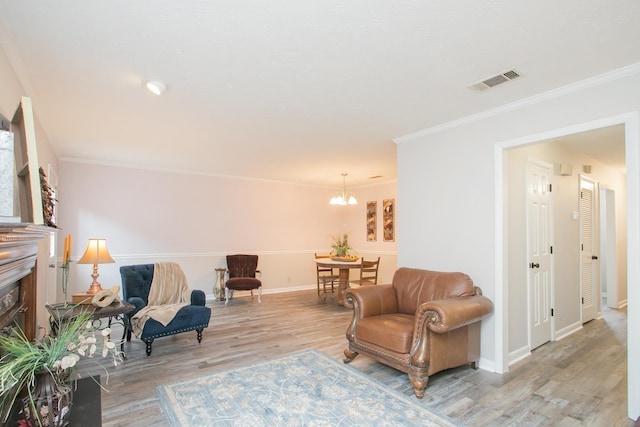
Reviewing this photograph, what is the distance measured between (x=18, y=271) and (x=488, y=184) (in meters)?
3.61

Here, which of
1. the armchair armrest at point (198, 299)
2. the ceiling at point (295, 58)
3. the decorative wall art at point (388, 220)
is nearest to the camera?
the ceiling at point (295, 58)

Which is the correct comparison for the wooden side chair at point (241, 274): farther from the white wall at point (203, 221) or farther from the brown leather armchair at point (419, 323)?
the brown leather armchair at point (419, 323)

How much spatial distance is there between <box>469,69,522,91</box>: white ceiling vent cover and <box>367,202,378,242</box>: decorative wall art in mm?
5066

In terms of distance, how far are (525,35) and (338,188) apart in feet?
21.1

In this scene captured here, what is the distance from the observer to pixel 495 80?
2.56 meters

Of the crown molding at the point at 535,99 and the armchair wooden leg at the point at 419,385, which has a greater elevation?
the crown molding at the point at 535,99

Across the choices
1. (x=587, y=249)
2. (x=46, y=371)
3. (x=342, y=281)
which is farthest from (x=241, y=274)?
(x=587, y=249)

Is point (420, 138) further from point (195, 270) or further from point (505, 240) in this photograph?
point (195, 270)

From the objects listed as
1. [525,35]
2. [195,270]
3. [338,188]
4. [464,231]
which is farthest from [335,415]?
[338,188]

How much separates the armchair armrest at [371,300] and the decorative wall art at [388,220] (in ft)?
12.5

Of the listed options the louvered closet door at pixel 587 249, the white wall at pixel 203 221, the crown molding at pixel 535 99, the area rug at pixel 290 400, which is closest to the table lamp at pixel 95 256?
the area rug at pixel 290 400

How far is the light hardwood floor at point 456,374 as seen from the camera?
2.38 metres

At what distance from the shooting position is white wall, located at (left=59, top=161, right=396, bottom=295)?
216 inches

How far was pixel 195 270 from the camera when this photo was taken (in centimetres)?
639
